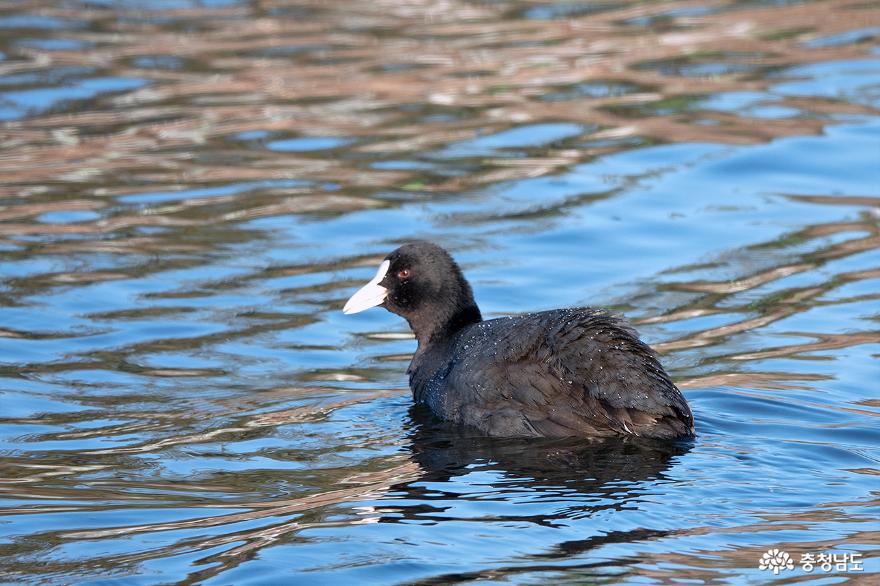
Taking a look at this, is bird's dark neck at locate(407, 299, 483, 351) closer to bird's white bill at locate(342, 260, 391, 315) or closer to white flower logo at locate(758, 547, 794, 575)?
bird's white bill at locate(342, 260, 391, 315)

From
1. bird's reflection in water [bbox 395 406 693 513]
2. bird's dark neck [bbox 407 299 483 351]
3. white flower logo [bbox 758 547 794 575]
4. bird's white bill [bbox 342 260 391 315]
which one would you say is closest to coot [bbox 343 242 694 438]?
bird's reflection in water [bbox 395 406 693 513]

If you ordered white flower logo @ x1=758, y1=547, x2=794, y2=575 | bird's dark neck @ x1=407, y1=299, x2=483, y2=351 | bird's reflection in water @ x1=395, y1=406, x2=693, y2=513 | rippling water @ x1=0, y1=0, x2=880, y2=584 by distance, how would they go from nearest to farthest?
white flower logo @ x1=758, y1=547, x2=794, y2=575
rippling water @ x1=0, y1=0, x2=880, y2=584
bird's reflection in water @ x1=395, y1=406, x2=693, y2=513
bird's dark neck @ x1=407, y1=299, x2=483, y2=351

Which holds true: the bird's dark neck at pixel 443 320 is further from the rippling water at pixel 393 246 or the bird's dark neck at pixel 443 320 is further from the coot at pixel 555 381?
the rippling water at pixel 393 246

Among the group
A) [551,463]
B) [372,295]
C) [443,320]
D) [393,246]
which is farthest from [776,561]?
[393,246]

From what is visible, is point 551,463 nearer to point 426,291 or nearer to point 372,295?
point 426,291

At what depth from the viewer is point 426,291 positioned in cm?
820

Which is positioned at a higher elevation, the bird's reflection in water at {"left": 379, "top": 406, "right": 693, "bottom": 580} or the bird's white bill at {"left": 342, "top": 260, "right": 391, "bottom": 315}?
the bird's white bill at {"left": 342, "top": 260, "right": 391, "bottom": 315}

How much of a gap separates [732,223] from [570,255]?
1381 mm

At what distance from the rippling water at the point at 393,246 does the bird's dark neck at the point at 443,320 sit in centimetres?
40

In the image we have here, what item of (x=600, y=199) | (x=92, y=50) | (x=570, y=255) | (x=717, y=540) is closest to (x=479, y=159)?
(x=600, y=199)

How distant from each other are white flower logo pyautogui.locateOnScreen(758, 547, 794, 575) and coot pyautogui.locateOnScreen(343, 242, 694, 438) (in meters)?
1.39

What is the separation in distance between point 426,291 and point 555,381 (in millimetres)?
1601

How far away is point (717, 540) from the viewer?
5375 mm

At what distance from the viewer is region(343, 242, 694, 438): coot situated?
259 inches
